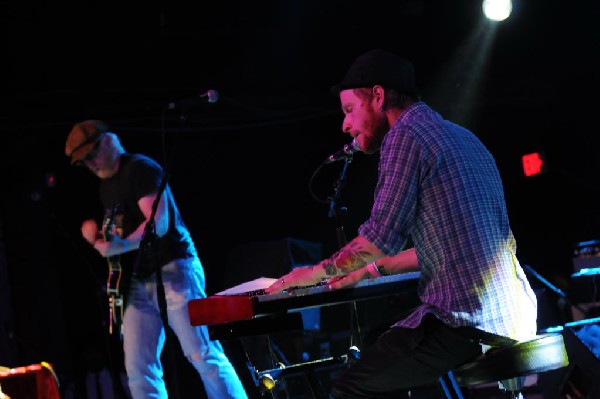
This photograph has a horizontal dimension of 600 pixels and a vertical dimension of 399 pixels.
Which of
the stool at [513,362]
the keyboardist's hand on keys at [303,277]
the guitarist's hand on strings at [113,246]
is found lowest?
the stool at [513,362]

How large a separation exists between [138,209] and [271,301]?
2277 millimetres

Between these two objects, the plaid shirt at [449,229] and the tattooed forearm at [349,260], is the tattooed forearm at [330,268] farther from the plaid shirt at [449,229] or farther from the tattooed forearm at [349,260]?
the plaid shirt at [449,229]

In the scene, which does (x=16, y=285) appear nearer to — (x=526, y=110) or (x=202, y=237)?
(x=202, y=237)

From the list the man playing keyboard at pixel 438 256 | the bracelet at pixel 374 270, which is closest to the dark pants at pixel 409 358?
the man playing keyboard at pixel 438 256

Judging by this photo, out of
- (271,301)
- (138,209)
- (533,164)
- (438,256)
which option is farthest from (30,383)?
(533,164)

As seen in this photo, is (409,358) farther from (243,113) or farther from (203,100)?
(243,113)

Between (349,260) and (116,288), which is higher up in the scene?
(349,260)

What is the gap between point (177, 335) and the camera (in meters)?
4.73

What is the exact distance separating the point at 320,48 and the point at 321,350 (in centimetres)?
296

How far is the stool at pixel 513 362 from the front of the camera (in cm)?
262

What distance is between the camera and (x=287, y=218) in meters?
7.70

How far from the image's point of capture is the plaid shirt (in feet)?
8.48

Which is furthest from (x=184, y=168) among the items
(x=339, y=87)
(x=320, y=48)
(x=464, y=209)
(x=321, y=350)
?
(x=464, y=209)

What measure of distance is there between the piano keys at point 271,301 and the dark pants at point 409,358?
1.38ft
